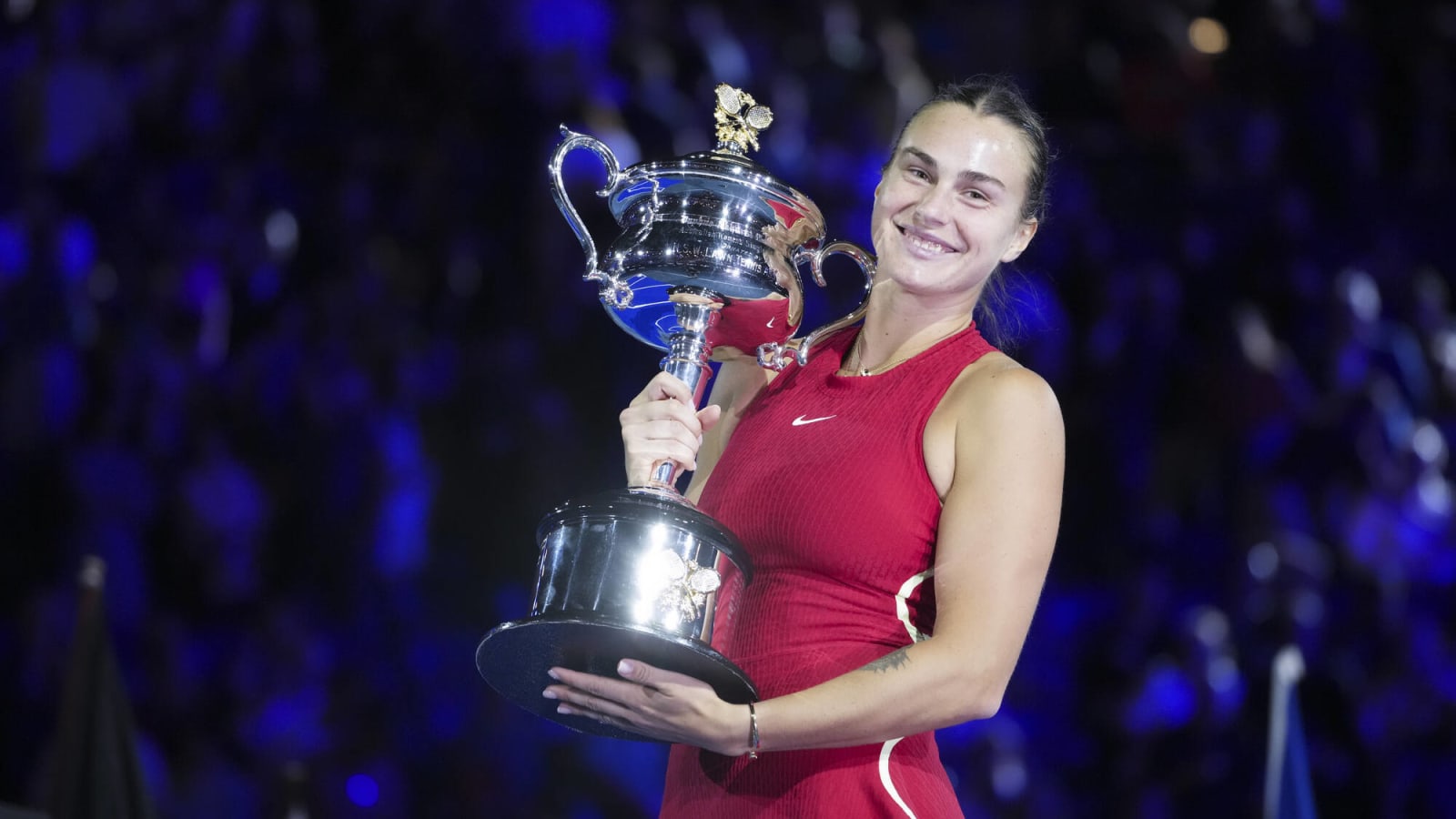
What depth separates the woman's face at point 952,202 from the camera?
125cm

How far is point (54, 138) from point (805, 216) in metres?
2.04

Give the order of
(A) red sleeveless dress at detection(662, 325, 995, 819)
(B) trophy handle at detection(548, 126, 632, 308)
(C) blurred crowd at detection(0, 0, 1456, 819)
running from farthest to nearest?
1. (C) blurred crowd at detection(0, 0, 1456, 819)
2. (B) trophy handle at detection(548, 126, 632, 308)
3. (A) red sleeveless dress at detection(662, 325, 995, 819)

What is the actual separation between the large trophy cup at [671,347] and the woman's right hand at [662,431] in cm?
1

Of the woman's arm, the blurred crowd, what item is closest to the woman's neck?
the woman's arm

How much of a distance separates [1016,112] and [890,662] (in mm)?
529

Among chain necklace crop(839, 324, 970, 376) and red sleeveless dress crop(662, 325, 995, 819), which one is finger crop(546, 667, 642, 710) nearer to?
red sleeveless dress crop(662, 325, 995, 819)

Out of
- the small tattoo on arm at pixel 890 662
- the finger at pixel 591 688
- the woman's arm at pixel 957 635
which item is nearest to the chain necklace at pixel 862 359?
the woman's arm at pixel 957 635

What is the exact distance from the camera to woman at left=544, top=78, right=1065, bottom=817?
1065mm

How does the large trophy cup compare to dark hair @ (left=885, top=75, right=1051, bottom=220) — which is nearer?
the large trophy cup

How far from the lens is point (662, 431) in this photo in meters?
1.16

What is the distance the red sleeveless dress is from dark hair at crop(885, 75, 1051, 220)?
0.21 metres

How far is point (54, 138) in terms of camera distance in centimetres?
273

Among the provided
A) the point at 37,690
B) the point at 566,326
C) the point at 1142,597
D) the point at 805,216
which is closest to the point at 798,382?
the point at 805,216

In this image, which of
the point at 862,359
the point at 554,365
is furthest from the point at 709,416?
the point at 554,365
